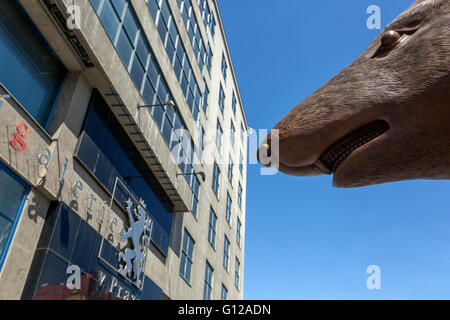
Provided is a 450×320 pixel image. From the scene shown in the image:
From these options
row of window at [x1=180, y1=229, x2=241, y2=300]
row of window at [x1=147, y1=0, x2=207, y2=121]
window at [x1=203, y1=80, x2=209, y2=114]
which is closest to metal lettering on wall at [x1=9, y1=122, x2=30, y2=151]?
row of window at [x1=147, y1=0, x2=207, y2=121]

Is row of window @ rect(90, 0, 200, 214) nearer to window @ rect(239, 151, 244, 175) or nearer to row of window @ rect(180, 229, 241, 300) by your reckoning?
row of window @ rect(180, 229, 241, 300)

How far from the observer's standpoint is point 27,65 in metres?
8.39

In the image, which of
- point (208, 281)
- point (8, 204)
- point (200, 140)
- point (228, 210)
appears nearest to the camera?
point (8, 204)

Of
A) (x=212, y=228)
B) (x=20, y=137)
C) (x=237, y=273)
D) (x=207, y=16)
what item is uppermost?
(x=207, y=16)

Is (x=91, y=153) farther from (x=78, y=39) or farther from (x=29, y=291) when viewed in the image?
(x=29, y=291)

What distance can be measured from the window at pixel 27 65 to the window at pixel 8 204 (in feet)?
5.35

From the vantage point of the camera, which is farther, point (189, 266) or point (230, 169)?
point (230, 169)

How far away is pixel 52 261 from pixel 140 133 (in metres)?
5.40

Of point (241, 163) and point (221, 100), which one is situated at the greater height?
point (221, 100)

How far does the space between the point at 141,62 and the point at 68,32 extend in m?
4.22

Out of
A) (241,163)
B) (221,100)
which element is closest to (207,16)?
(221,100)

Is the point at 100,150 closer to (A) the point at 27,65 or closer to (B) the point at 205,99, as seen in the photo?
(A) the point at 27,65

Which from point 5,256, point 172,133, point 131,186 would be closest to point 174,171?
point 172,133

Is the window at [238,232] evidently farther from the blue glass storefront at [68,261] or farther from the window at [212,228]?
the blue glass storefront at [68,261]
